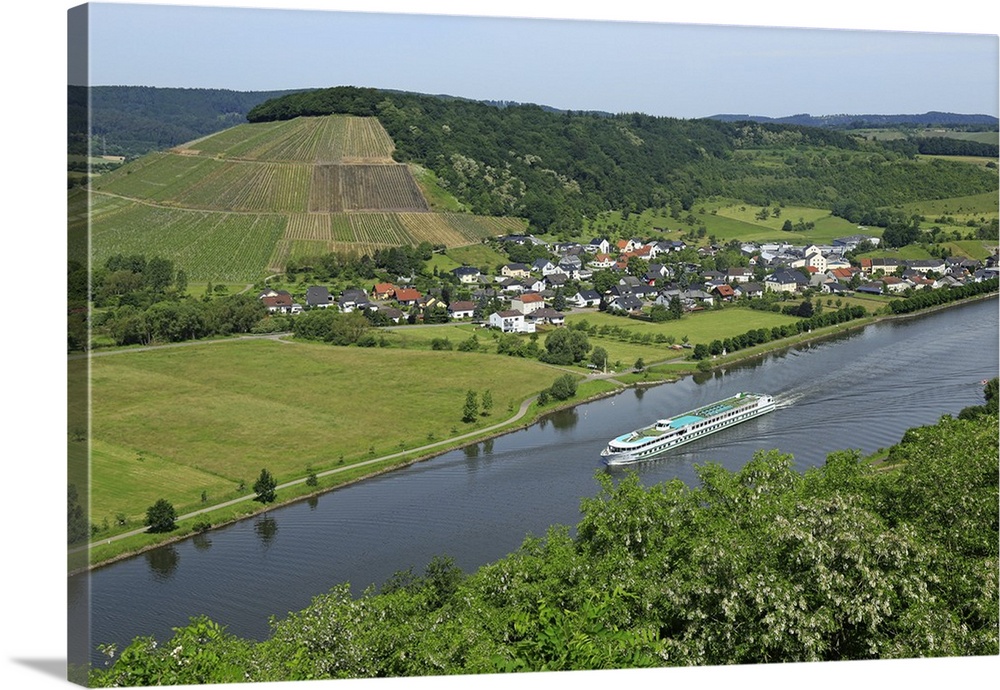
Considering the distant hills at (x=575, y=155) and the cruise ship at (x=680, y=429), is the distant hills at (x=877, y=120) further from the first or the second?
the cruise ship at (x=680, y=429)

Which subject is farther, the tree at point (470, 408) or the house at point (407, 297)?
the house at point (407, 297)

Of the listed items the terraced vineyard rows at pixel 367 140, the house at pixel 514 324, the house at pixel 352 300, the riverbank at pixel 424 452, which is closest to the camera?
the riverbank at pixel 424 452

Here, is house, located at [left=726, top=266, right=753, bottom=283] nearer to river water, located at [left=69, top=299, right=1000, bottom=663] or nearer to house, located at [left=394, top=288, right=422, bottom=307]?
river water, located at [left=69, top=299, right=1000, bottom=663]

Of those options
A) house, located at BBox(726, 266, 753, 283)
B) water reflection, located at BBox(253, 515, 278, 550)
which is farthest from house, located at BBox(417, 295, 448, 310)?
house, located at BBox(726, 266, 753, 283)

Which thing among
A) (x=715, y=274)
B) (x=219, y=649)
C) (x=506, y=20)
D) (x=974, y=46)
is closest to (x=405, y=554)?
(x=219, y=649)

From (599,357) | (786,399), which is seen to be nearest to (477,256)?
(599,357)

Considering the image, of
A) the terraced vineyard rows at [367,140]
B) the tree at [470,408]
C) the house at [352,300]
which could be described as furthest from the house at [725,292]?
the house at [352,300]

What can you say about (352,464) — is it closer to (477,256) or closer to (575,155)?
(477,256)
